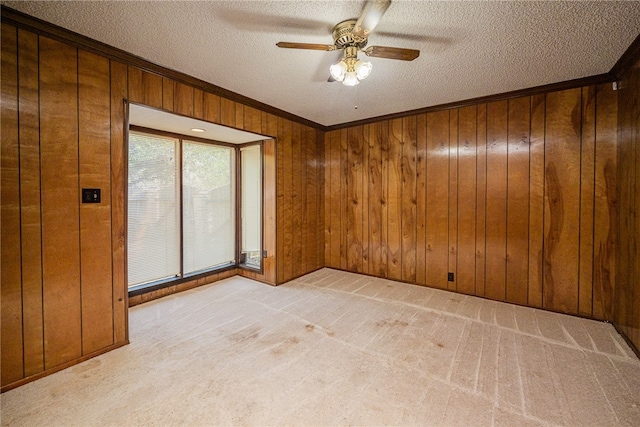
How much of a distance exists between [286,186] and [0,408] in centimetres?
307

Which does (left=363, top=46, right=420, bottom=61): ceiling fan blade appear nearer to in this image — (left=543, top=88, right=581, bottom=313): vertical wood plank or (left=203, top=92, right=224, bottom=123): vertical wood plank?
(left=203, top=92, right=224, bottom=123): vertical wood plank

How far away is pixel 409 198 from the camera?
3713mm

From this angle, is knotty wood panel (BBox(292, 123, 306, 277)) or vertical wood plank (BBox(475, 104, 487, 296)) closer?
vertical wood plank (BBox(475, 104, 487, 296))

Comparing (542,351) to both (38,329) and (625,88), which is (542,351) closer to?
(625,88)

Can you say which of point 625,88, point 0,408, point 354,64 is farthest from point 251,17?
point 625,88

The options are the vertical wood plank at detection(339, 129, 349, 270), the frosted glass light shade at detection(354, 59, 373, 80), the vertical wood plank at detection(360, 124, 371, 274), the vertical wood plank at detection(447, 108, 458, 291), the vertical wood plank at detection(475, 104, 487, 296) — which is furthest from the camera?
the vertical wood plank at detection(339, 129, 349, 270)

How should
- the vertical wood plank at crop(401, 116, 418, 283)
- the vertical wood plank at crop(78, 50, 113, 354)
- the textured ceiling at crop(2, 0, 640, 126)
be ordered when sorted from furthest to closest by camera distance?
the vertical wood plank at crop(401, 116, 418, 283), the vertical wood plank at crop(78, 50, 113, 354), the textured ceiling at crop(2, 0, 640, 126)

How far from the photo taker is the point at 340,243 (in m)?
4.42

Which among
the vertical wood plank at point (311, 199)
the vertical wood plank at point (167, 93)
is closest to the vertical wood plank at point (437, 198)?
the vertical wood plank at point (311, 199)

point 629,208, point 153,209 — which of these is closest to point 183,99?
point 153,209

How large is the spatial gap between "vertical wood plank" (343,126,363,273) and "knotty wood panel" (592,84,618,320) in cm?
263

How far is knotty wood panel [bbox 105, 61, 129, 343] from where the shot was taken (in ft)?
6.98

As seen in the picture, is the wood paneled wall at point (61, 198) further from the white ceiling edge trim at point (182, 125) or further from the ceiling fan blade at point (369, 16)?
the ceiling fan blade at point (369, 16)

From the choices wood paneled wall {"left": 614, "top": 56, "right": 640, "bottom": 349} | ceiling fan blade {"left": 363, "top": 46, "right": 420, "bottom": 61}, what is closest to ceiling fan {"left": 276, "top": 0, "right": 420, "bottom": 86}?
ceiling fan blade {"left": 363, "top": 46, "right": 420, "bottom": 61}
